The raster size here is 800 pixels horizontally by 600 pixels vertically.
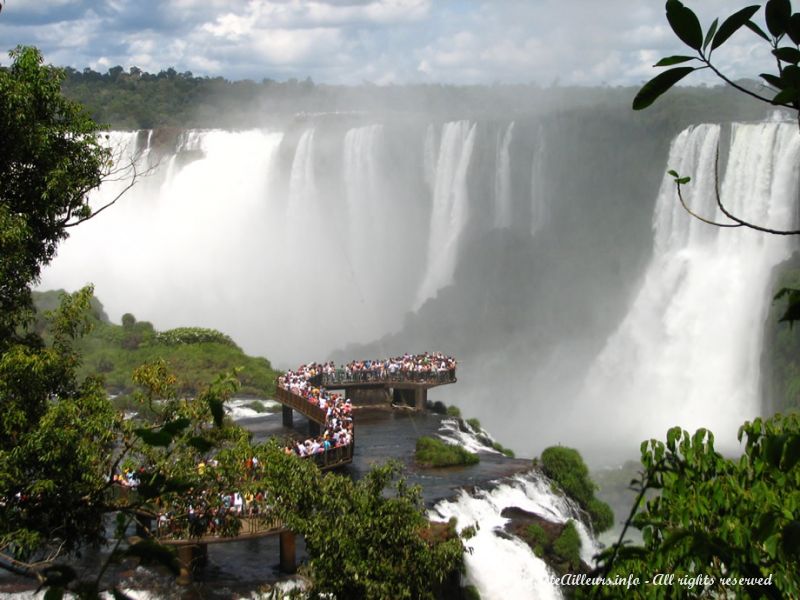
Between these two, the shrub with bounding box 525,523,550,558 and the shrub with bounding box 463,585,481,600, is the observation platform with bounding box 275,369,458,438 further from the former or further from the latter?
the shrub with bounding box 463,585,481,600

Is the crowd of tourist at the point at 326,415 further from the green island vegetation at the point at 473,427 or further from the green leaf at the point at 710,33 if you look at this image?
the green leaf at the point at 710,33

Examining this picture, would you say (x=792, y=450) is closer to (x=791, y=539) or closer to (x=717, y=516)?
(x=791, y=539)

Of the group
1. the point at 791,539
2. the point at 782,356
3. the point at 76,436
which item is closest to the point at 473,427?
the point at 782,356

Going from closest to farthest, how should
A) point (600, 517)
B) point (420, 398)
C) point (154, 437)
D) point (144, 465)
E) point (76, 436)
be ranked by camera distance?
point (154, 437)
point (76, 436)
point (144, 465)
point (600, 517)
point (420, 398)

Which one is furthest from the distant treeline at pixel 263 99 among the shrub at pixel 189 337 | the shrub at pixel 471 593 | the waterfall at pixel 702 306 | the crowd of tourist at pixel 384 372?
the shrub at pixel 471 593

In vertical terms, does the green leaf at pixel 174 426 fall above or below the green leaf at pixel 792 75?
below

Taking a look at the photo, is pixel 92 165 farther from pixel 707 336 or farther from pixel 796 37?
pixel 707 336
